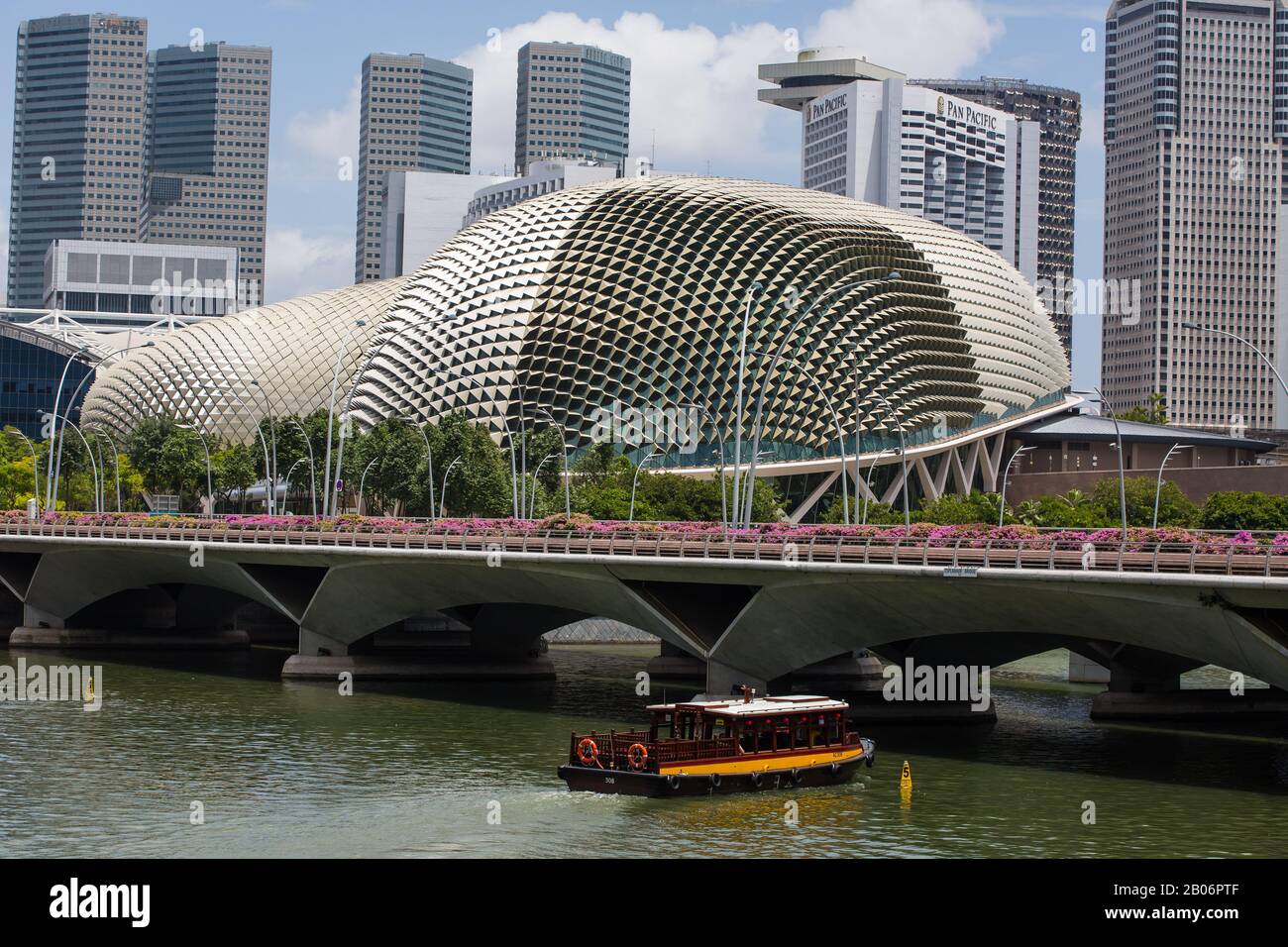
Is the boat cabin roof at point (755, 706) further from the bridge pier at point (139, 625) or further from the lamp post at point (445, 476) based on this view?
the lamp post at point (445, 476)

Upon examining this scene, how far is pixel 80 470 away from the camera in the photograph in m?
148

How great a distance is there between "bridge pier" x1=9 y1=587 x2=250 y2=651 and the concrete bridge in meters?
0.11

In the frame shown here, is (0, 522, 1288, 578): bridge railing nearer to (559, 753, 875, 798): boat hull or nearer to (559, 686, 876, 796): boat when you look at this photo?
(559, 686, 876, 796): boat

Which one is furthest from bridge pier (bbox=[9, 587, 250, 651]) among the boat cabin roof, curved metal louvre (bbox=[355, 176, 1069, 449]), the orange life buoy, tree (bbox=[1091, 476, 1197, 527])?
tree (bbox=[1091, 476, 1197, 527])

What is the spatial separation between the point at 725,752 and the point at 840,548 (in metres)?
9.30

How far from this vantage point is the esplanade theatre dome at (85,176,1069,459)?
456ft

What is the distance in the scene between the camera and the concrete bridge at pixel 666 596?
4731 cm

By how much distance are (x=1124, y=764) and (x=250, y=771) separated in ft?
82.7

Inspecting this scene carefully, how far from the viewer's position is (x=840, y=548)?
2100 inches

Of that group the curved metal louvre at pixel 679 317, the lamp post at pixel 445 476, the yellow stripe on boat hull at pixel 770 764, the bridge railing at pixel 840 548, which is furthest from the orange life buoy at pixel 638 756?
the curved metal louvre at pixel 679 317

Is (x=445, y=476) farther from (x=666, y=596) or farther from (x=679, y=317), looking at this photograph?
(x=666, y=596)

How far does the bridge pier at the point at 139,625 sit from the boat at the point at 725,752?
47715 mm
